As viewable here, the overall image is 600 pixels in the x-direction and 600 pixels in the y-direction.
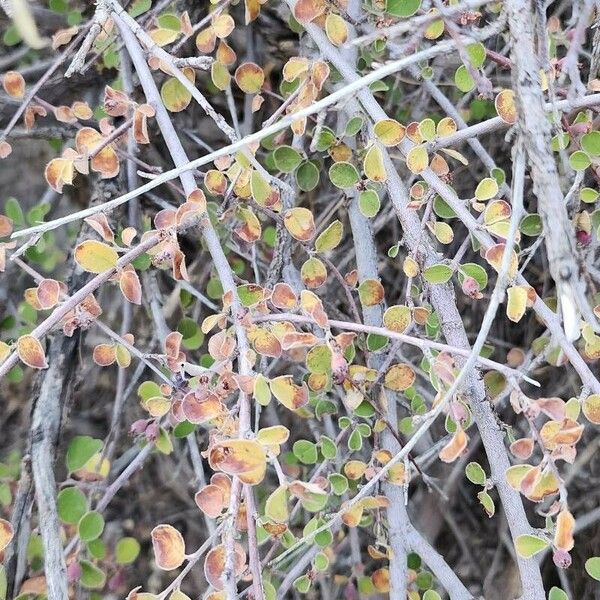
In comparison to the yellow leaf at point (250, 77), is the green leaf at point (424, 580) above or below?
below

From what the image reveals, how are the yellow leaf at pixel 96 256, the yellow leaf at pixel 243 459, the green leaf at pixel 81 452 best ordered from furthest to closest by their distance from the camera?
1. the green leaf at pixel 81 452
2. the yellow leaf at pixel 96 256
3. the yellow leaf at pixel 243 459

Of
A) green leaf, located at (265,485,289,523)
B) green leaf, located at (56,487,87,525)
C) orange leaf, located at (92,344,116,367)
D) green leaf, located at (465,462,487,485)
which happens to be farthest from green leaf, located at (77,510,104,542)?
green leaf, located at (465,462,487,485)

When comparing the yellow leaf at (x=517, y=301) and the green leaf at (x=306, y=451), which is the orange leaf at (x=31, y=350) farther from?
the yellow leaf at (x=517, y=301)

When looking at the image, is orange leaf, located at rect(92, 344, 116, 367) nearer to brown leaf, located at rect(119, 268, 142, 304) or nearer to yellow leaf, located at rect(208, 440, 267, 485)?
brown leaf, located at rect(119, 268, 142, 304)

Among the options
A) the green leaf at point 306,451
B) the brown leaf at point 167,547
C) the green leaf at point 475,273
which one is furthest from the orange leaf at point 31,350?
the green leaf at point 475,273

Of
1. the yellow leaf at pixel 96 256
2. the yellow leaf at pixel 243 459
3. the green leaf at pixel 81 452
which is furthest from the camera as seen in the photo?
the green leaf at pixel 81 452

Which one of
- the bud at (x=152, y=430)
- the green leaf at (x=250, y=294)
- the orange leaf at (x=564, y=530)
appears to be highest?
the green leaf at (x=250, y=294)

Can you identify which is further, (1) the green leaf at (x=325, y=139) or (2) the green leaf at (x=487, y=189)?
(1) the green leaf at (x=325, y=139)
